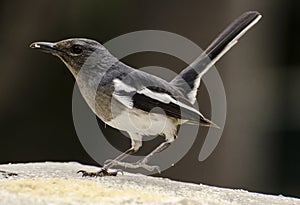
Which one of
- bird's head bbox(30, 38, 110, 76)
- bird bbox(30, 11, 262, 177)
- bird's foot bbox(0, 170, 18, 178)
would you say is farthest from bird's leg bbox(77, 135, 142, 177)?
bird's head bbox(30, 38, 110, 76)

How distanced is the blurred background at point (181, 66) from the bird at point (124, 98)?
304 cm

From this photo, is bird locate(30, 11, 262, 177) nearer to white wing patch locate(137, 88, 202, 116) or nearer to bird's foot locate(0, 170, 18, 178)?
white wing patch locate(137, 88, 202, 116)

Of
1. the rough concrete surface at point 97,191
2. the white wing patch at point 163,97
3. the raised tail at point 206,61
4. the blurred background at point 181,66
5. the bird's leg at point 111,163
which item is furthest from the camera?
the blurred background at point 181,66

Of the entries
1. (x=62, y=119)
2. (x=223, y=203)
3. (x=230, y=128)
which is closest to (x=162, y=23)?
(x=230, y=128)

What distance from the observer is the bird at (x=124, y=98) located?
364cm

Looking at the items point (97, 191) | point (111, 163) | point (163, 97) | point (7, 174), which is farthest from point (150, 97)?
point (97, 191)

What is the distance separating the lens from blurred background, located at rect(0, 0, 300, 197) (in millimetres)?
7133

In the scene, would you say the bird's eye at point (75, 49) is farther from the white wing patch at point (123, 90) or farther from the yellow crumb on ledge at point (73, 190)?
the yellow crumb on ledge at point (73, 190)

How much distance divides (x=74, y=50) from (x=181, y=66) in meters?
3.12

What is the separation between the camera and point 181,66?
6832 mm

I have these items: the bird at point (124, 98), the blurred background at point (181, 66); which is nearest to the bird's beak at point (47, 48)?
the bird at point (124, 98)

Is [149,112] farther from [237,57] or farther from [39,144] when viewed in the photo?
[39,144]

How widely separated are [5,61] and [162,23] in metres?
1.82

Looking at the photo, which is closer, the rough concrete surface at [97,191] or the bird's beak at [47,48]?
the rough concrete surface at [97,191]
